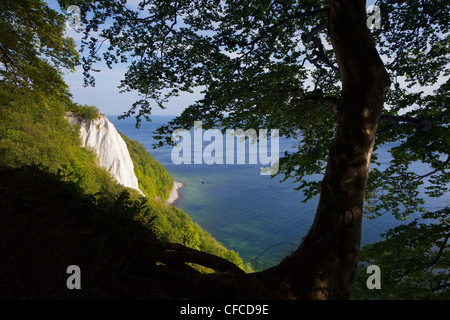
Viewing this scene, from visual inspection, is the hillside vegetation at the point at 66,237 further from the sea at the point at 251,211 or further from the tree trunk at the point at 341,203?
the sea at the point at 251,211

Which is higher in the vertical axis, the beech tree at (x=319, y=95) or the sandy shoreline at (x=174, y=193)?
the beech tree at (x=319, y=95)

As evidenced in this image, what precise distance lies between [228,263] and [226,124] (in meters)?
4.71

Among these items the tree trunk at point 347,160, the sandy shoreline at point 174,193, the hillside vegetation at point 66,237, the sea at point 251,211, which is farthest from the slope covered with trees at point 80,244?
the sandy shoreline at point 174,193

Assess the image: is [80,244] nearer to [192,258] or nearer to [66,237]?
[66,237]

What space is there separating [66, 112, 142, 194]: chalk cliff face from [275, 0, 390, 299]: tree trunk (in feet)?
122

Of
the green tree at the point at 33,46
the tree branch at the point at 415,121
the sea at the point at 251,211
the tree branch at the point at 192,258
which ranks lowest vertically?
the sea at the point at 251,211

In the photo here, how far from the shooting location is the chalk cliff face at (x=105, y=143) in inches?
1367

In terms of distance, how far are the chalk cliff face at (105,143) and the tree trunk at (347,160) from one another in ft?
122

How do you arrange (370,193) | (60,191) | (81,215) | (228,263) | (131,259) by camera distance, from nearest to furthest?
(131,259), (228,263), (81,215), (60,191), (370,193)

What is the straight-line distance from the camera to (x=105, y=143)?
121 feet

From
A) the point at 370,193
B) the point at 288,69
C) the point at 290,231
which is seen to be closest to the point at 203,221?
the point at 290,231

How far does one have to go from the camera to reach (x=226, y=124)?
697 cm

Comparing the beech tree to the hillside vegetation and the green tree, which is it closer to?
the hillside vegetation

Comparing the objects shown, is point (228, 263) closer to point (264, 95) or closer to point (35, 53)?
point (264, 95)
